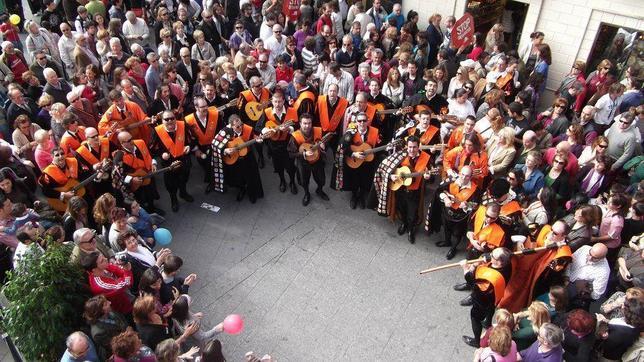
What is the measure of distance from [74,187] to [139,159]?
35.8 inches

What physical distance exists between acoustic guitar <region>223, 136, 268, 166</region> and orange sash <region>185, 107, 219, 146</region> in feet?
1.38

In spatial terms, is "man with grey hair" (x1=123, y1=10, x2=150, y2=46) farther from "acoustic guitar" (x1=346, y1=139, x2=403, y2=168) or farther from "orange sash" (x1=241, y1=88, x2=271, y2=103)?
"acoustic guitar" (x1=346, y1=139, x2=403, y2=168)

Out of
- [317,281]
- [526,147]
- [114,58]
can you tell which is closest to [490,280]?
[317,281]

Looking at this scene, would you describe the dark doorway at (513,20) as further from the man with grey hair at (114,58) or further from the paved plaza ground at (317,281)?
the man with grey hair at (114,58)

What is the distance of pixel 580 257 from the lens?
217 inches

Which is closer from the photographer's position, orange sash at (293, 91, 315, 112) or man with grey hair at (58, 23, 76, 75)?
orange sash at (293, 91, 315, 112)

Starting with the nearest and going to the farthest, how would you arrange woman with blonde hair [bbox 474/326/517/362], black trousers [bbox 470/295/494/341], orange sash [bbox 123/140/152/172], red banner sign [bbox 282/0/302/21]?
woman with blonde hair [bbox 474/326/517/362]
black trousers [bbox 470/295/494/341]
orange sash [bbox 123/140/152/172]
red banner sign [bbox 282/0/302/21]

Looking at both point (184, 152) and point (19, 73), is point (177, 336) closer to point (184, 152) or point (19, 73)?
point (184, 152)

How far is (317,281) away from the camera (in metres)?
6.73

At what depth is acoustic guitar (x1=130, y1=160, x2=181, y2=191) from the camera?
22.8 feet

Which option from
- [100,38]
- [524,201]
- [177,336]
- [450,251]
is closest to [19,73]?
[100,38]

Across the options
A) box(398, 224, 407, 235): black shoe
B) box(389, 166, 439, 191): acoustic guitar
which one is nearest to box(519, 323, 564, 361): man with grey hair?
box(389, 166, 439, 191): acoustic guitar

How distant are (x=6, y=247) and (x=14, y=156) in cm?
173

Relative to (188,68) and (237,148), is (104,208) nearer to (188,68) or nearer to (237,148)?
(237,148)
